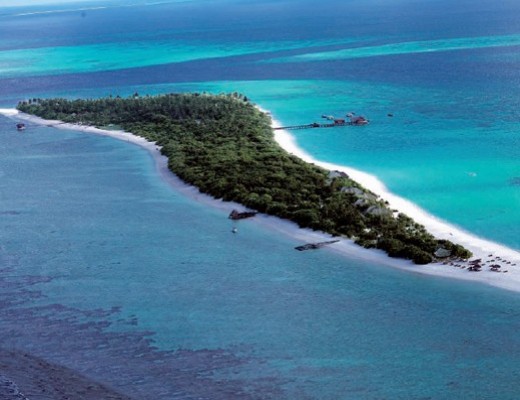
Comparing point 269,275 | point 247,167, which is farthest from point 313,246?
point 247,167

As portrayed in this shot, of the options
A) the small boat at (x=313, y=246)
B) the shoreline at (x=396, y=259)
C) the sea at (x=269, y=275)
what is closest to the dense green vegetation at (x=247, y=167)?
the shoreline at (x=396, y=259)

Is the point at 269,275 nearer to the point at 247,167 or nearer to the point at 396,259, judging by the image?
the point at 396,259

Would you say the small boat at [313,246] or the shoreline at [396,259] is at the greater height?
the shoreline at [396,259]

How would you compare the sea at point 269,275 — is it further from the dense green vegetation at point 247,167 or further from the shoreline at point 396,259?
the dense green vegetation at point 247,167

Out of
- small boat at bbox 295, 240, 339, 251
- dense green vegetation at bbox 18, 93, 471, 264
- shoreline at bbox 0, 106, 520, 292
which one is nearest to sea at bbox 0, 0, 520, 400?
small boat at bbox 295, 240, 339, 251

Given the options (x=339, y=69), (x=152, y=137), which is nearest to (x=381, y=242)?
(x=152, y=137)

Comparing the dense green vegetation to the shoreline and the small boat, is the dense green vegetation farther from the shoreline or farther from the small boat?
the small boat
